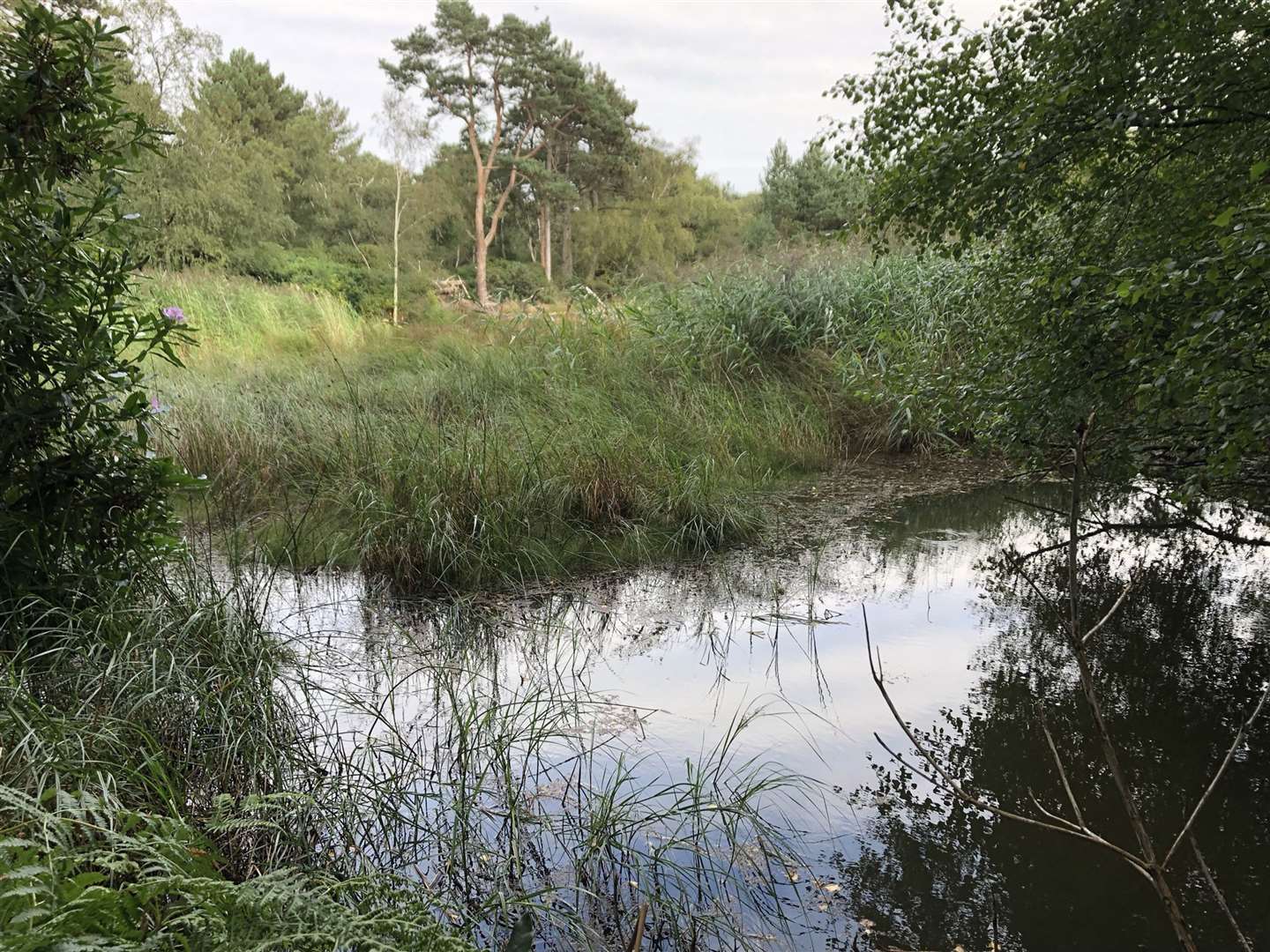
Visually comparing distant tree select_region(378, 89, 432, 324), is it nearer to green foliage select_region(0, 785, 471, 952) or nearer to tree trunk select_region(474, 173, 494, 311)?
tree trunk select_region(474, 173, 494, 311)

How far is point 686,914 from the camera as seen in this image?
187 cm

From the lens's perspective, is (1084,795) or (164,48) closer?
(1084,795)

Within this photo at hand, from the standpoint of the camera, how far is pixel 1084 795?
2422mm

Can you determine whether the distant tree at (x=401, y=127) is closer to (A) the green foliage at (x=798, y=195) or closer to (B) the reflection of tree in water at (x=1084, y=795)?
(A) the green foliage at (x=798, y=195)

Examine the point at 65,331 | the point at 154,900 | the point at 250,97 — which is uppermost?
the point at 250,97

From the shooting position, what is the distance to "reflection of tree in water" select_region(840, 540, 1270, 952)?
6.41ft

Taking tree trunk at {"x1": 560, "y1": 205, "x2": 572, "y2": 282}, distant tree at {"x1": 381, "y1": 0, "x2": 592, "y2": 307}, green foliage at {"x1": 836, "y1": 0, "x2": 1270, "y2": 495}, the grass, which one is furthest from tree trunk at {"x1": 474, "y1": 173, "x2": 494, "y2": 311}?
green foliage at {"x1": 836, "y1": 0, "x2": 1270, "y2": 495}

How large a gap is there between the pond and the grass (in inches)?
15.8

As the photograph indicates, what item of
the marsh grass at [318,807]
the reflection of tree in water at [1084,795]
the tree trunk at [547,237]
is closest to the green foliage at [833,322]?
the reflection of tree in water at [1084,795]

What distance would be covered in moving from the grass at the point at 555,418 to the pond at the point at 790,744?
0.40 metres

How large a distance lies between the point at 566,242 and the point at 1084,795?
2557 centimetres

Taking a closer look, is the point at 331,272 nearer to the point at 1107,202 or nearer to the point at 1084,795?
the point at 1107,202

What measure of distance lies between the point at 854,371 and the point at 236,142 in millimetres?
21292

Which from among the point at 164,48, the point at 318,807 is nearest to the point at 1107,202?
the point at 318,807
